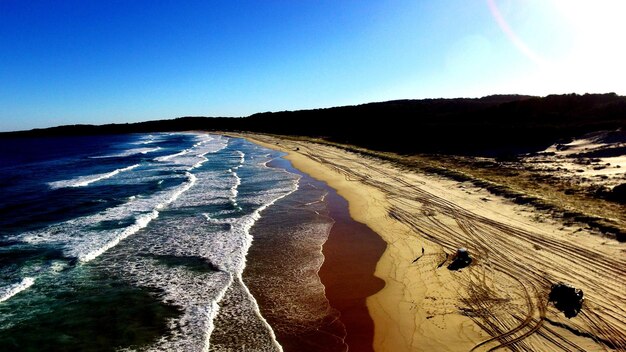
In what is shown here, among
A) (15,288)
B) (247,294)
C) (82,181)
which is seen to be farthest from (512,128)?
(15,288)

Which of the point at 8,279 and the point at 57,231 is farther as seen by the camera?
the point at 57,231

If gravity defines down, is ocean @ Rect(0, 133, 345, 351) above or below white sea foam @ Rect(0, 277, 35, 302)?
below

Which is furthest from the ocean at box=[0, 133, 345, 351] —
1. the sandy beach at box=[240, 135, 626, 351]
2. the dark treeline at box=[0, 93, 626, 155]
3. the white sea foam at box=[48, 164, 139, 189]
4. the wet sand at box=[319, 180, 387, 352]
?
the dark treeline at box=[0, 93, 626, 155]

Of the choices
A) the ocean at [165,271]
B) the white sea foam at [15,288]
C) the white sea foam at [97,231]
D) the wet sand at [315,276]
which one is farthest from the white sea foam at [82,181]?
the white sea foam at [15,288]

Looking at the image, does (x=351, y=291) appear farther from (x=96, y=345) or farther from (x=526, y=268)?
(x=96, y=345)

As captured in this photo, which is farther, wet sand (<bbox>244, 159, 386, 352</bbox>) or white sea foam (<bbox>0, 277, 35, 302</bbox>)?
white sea foam (<bbox>0, 277, 35, 302</bbox>)

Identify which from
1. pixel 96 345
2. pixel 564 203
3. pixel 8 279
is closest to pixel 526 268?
pixel 564 203

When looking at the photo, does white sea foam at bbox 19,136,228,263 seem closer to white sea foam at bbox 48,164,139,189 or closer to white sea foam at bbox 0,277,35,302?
white sea foam at bbox 0,277,35,302
